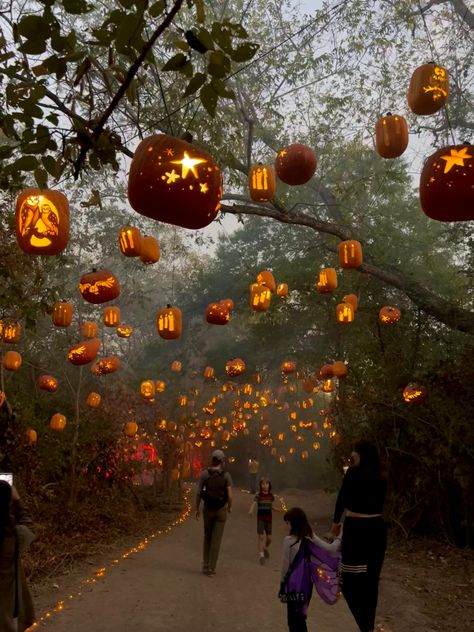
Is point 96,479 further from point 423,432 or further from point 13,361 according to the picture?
point 423,432

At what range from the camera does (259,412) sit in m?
36.7

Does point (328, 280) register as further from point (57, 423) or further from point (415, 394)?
point (57, 423)

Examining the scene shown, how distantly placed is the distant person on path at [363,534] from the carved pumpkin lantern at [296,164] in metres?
3.61

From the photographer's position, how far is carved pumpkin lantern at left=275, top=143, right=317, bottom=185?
6.89 metres

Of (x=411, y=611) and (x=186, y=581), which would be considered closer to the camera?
(x=411, y=611)

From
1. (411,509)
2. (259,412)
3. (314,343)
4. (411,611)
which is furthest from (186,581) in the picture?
(259,412)

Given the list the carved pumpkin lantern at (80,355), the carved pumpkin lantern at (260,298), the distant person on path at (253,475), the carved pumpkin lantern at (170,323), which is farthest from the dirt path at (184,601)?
the distant person on path at (253,475)

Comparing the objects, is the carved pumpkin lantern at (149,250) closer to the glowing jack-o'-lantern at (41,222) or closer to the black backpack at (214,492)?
the black backpack at (214,492)

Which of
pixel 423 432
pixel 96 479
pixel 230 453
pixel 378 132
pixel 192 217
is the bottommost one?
pixel 230 453

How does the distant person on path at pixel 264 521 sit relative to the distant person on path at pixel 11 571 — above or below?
below

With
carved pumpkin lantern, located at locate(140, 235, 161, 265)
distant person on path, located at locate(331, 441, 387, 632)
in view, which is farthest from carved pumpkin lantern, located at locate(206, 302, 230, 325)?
distant person on path, located at locate(331, 441, 387, 632)

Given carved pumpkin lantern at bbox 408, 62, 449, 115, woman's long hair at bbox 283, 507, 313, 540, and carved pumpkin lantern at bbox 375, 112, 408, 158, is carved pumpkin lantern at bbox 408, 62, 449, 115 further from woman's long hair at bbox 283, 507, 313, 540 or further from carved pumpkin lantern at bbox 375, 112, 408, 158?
woman's long hair at bbox 283, 507, 313, 540

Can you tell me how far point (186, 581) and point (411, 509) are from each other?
5.72 meters

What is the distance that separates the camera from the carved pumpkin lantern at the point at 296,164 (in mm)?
6887
